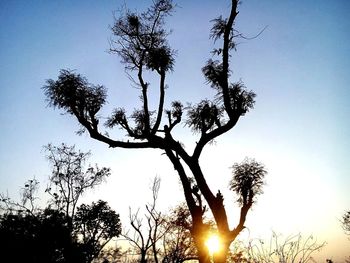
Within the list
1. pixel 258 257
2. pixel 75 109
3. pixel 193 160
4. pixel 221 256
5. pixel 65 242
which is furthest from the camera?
pixel 65 242

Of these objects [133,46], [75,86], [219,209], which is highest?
[133,46]

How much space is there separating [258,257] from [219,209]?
275 centimetres

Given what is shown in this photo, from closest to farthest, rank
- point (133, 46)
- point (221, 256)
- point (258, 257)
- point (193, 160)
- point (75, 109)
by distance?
point (221, 256), point (258, 257), point (193, 160), point (75, 109), point (133, 46)

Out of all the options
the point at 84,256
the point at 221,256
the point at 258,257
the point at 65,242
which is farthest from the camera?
the point at 84,256

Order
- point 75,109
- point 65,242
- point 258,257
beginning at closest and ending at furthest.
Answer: point 258,257 < point 75,109 < point 65,242

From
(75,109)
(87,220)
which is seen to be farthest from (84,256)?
(75,109)

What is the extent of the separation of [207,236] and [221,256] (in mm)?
984

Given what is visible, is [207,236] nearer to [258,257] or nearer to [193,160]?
[258,257]

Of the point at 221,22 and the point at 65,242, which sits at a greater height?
the point at 221,22

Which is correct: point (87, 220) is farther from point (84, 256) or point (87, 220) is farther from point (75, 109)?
point (75, 109)

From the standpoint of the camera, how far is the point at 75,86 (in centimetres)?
1400

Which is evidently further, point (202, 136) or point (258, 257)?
point (202, 136)

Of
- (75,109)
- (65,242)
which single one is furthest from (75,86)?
(65,242)

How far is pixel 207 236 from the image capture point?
450 inches
